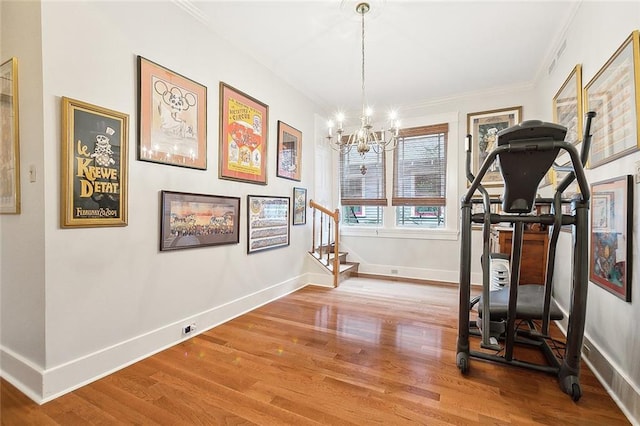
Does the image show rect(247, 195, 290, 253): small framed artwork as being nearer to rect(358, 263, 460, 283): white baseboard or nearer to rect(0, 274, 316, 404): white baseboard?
rect(0, 274, 316, 404): white baseboard

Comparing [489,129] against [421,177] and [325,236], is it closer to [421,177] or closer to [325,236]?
[421,177]

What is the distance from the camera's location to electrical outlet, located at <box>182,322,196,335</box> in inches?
104

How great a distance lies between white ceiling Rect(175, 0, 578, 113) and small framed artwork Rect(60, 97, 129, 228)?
1.41 m

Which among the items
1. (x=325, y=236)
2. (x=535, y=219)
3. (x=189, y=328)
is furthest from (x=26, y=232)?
(x=325, y=236)

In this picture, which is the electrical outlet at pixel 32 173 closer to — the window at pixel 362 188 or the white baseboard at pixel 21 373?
the white baseboard at pixel 21 373

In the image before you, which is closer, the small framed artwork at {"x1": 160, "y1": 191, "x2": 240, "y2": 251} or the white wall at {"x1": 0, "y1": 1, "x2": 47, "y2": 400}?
the white wall at {"x1": 0, "y1": 1, "x2": 47, "y2": 400}

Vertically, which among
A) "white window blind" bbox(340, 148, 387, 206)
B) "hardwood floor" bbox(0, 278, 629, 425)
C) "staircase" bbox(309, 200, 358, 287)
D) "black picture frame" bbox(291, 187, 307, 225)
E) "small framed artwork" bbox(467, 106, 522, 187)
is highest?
"small framed artwork" bbox(467, 106, 522, 187)

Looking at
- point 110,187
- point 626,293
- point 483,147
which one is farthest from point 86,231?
point 483,147

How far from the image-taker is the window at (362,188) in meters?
5.35

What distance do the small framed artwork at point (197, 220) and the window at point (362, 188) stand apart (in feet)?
9.29

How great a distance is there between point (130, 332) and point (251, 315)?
49.8 inches

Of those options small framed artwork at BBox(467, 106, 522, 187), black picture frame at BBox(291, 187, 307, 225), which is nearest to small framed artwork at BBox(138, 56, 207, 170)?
black picture frame at BBox(291, 187, 307, 225)


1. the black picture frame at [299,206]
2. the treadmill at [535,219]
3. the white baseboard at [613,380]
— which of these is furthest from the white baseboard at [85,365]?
the white baseboard at [613,380]

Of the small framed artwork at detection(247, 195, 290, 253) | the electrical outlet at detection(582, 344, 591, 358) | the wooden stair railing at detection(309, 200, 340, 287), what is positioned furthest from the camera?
the wooden stair railing at detection(309, 200, 340, 287)
